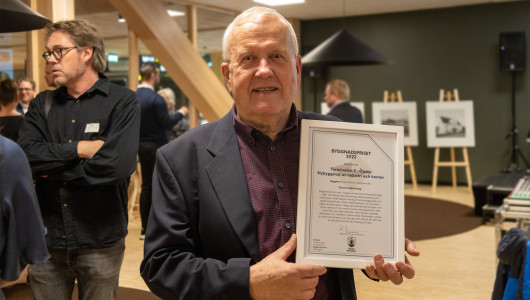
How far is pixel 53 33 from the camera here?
2.38 meters

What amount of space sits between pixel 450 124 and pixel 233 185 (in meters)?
9.36

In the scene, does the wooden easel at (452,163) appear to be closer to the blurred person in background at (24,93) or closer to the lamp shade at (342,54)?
the lamp shade at (342,54)

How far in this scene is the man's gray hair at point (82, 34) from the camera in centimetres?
238

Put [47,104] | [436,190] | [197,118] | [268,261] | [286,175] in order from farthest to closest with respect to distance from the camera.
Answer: [436,190]
[197,118]
[47,104]
[286,175]
[268,261]

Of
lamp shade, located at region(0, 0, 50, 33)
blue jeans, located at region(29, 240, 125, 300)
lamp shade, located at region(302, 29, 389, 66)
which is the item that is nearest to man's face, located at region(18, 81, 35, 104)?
lamp shade, located at region(0, 0, 50, 33)

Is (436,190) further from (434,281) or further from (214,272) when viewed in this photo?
(214,272)

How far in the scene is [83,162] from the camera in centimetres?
230

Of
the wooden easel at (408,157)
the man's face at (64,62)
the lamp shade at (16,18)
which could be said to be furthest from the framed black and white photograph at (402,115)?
the lamp shade at (16,18)

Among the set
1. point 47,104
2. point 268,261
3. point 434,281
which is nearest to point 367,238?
point 268,261

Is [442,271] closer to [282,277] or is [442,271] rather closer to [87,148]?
[87,148]

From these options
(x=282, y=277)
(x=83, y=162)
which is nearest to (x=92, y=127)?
(x=83, y=162)

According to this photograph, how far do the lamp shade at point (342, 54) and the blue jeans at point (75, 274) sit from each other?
3937 millimetres

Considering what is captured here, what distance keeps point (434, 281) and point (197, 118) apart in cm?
511

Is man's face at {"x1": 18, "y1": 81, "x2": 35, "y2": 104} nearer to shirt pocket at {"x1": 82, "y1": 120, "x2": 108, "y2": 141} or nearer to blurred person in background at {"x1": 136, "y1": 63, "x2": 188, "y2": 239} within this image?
shirt pocket at {"x1": 82, "y1": 120, "x2": 108, "y2": 141}
